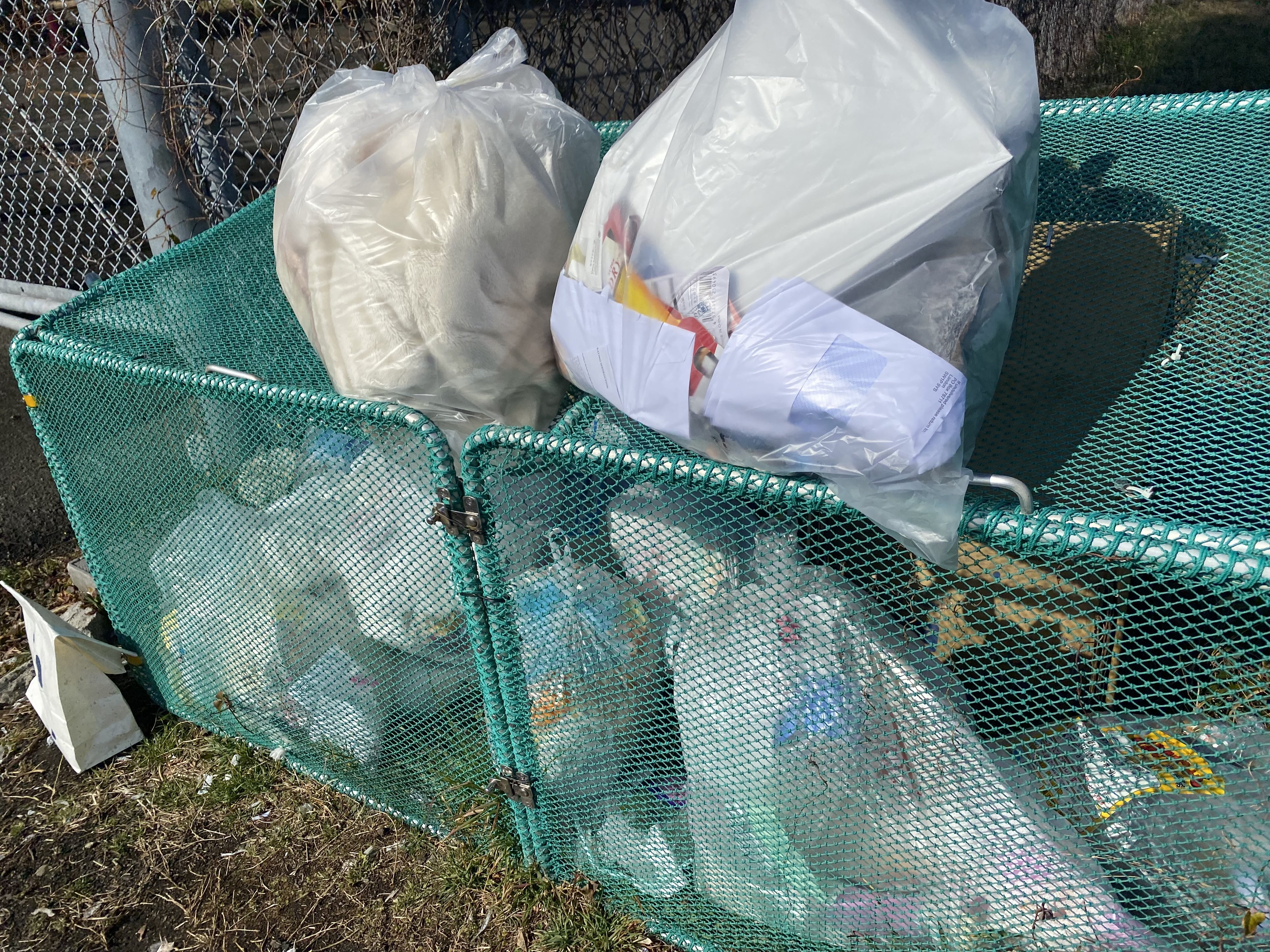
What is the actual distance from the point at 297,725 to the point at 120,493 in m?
0.69

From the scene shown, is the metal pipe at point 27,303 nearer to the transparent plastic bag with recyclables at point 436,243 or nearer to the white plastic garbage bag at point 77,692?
the white plastic garbage bag at point 77,692

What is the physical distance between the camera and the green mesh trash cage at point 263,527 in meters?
1.66

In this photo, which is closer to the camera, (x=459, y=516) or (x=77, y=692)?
(x=459, y=516)

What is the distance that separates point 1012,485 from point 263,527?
1.47 m

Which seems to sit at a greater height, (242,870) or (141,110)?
(141,110)

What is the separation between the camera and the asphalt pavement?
3033 millimetres

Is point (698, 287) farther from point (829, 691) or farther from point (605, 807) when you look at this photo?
point (605, 807)

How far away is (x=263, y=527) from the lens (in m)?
1.88

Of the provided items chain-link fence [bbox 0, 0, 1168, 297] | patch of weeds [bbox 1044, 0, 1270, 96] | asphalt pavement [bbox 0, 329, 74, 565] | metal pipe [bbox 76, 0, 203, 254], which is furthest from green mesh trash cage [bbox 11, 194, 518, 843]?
patch of weeds [bbox 1044, 0, 1270, 96]

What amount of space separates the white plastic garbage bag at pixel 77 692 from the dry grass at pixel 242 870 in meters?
0.06

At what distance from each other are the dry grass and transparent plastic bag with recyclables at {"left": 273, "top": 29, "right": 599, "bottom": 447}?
907 millimetres

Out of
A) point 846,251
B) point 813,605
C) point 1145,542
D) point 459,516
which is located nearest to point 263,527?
point 459,516

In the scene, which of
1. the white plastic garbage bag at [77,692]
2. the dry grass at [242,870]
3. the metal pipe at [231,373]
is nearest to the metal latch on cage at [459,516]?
the metal pipe at [231,373]

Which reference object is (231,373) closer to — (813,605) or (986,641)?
(813,605)
